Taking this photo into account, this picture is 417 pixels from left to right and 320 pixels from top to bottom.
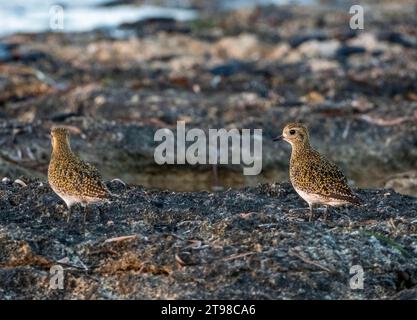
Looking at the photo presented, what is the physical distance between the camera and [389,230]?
775cm

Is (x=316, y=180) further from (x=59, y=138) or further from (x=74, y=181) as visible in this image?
(x=59, y=138)

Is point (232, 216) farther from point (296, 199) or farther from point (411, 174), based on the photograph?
point (411, 174)

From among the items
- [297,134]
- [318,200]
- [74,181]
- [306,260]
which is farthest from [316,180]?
[74,181]

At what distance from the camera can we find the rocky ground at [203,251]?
7.00 meters

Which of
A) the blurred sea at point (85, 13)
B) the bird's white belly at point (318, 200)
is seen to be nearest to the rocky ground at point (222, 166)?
the bird's white belly at point (318, 200)

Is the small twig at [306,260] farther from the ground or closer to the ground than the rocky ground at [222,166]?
closer to the ground

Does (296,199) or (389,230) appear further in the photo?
(296,199)

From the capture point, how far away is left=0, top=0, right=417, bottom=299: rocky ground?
7.17 m

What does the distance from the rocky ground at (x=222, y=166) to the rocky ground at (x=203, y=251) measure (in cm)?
1

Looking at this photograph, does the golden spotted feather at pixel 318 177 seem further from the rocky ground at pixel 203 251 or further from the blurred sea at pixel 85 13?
the blurred sea at pixel 85 13

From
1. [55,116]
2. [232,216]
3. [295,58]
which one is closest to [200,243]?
[232,216]

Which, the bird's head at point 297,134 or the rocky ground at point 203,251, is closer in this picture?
the rocky ground at point 203,251

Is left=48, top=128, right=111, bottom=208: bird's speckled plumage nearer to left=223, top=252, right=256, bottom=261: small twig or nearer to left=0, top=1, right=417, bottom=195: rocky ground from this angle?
left=223, top=252, right=256, bottom=261: small twig

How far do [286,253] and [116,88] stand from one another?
947 cm
